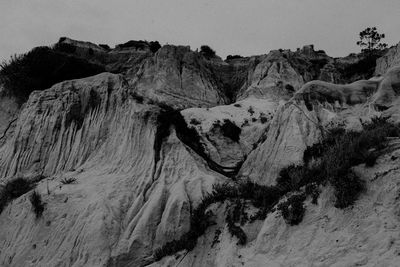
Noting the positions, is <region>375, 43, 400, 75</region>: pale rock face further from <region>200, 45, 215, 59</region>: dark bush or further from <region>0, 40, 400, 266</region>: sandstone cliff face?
<region>200, 45, 215, 59</region>: dark bush

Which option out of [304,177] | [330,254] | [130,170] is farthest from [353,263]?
[130,170]

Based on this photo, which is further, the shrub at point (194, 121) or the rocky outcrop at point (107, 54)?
the rocky outcrop at point (107, 54)

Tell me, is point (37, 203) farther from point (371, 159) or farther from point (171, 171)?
point (371, 159)

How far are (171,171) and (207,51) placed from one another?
22.2 metres

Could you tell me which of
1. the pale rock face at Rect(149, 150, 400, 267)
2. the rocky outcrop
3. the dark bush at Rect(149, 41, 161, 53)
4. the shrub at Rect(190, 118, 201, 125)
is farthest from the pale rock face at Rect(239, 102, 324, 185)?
the dark bush at Rect(149, 41, 161, 53)

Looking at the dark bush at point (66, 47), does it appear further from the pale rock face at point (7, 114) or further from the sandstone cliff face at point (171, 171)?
the sandstone cliff face at point (171, 171)

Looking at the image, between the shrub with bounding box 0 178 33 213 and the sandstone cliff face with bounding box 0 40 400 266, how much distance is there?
18.3 inches

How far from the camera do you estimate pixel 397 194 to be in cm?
1038

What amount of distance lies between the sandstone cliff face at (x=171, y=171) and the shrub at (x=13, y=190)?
465mm

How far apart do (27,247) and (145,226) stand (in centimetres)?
465

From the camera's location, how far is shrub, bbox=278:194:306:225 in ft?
38.4

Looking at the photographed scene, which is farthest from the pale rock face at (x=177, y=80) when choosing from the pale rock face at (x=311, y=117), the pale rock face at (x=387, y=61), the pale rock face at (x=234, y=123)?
the pale rock face at (x=387, y=61)

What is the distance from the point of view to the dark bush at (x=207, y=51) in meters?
36.3

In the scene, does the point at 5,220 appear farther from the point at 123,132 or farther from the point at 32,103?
the point at 32,103
